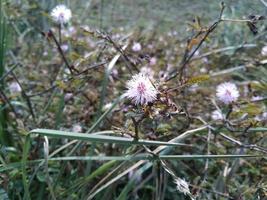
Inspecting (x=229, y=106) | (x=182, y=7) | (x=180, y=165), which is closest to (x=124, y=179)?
(x=180, y=165)

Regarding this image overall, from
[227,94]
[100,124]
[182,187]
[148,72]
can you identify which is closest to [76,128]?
[100,124]

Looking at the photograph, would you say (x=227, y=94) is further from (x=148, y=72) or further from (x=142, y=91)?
(x=142, y=91)

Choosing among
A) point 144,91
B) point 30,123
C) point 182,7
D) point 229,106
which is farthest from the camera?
point 182,7

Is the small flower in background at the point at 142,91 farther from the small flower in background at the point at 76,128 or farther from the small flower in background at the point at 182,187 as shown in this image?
the small flower in background at the point at 76,128

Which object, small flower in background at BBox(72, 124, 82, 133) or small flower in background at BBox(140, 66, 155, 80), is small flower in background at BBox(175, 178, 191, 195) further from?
small flower in background at BBox(72, 124, 82, 133)

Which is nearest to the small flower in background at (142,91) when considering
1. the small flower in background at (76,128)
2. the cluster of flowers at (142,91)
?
the cluster of flowers at (142,91)

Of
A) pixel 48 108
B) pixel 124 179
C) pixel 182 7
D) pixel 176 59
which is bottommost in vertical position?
pixel 124 179

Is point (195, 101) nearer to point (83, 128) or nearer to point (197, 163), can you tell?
point (197, 163)

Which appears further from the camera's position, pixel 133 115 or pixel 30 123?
pixel 30 123
